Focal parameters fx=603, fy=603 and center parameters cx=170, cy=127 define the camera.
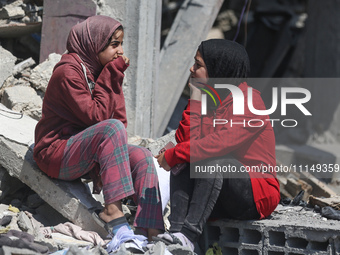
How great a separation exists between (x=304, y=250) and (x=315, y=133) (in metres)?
4.89

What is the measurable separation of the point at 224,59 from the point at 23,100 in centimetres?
206

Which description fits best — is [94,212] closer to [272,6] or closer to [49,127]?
[49,127]

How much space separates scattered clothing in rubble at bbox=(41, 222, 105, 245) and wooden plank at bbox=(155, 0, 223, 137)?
218 centimetres

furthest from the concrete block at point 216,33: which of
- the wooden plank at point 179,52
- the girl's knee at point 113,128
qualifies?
the girl's knee at point 113,128

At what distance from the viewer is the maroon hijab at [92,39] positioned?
4039 mm

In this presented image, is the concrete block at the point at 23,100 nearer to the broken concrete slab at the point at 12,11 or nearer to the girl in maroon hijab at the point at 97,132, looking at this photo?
the broken concrete slab at the point at 12,11

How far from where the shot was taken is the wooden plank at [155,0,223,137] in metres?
6.20

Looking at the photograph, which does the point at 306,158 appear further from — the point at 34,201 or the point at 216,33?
the point at 34,201

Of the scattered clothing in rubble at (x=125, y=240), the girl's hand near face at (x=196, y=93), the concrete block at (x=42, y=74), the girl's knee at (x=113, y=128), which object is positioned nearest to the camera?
the scattered clothing in rubble at (x=125, y=240)

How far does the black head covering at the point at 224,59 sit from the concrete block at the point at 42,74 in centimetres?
194

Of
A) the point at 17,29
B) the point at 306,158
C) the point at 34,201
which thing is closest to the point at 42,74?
the point at 17,29

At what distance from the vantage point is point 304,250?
3.64m

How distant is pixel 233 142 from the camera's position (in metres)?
3.62

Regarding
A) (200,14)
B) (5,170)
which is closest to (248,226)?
(5,170)
